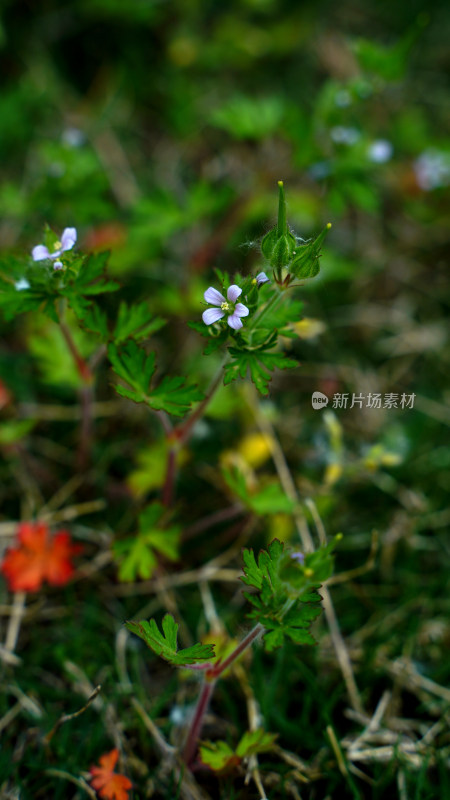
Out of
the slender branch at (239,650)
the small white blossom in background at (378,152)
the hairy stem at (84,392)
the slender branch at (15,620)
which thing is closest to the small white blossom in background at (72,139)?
the hairy stem at (84,392)

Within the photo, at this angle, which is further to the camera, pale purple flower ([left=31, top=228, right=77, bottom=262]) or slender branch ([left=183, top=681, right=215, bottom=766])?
slender branch ([left=183, top=681, right=215, bottom=766])

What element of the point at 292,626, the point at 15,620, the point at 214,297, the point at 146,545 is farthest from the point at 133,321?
the point at 15,620

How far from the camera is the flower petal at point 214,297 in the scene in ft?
6.16

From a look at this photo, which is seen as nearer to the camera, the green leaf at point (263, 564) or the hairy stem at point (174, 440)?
the green leaf at point (263, 564)

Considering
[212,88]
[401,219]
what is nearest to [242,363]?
[401,219]

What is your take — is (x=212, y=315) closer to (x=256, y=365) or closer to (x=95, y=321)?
(x=256, y=365)

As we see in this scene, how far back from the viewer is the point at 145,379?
7.01 feet

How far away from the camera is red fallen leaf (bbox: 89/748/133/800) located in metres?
2.11

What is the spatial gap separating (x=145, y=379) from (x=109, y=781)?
143 cm

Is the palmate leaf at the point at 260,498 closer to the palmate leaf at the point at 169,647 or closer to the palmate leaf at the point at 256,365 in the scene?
the palmate leaf at the point at 256,365

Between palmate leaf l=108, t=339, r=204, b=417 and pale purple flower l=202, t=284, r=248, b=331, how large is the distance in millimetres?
320

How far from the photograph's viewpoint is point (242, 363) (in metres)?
1.96

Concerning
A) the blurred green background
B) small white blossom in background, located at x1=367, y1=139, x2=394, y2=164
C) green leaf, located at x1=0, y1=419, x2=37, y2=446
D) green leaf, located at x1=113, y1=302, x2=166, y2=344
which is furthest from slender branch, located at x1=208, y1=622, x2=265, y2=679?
small white blossom in background, located at x1=367, y1=139, x2=394, y2=164

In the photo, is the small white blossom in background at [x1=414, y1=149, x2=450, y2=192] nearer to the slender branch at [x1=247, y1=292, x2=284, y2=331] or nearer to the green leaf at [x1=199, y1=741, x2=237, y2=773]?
the slender branch at [x1=247, y1=292, x2=284, y2=331]
